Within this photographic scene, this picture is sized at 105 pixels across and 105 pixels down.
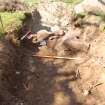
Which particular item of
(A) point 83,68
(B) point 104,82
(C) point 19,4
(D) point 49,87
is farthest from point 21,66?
(C) point 19,4

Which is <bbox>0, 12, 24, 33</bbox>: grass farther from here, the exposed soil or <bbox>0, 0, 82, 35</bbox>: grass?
the exposed soil

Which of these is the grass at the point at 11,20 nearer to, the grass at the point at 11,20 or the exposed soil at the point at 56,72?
the grass at the point at 11,20

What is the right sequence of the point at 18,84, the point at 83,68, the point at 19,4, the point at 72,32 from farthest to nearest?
the point at 19,4 < the point at 72,32 < the point at 83,68 < the point at 18,84

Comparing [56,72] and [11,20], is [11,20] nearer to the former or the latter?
[11,20]

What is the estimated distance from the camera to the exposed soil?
6.42 m

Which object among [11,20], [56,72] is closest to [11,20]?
[11,20]

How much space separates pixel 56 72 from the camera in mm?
7375

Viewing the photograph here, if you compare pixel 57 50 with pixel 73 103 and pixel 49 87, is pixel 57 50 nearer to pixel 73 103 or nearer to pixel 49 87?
pixel 49 87

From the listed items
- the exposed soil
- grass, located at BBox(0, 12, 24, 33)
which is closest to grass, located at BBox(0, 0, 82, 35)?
grass, located at BBox(0, 12, 24, 33)

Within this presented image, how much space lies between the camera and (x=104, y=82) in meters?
6.72

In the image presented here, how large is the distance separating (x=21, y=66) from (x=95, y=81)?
1.97 m

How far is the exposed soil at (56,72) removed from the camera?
21.1ft

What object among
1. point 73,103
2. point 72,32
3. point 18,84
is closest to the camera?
point 73,103

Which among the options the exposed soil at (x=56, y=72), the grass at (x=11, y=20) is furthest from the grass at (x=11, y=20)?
the exposed soil at (x=56, y=72)
